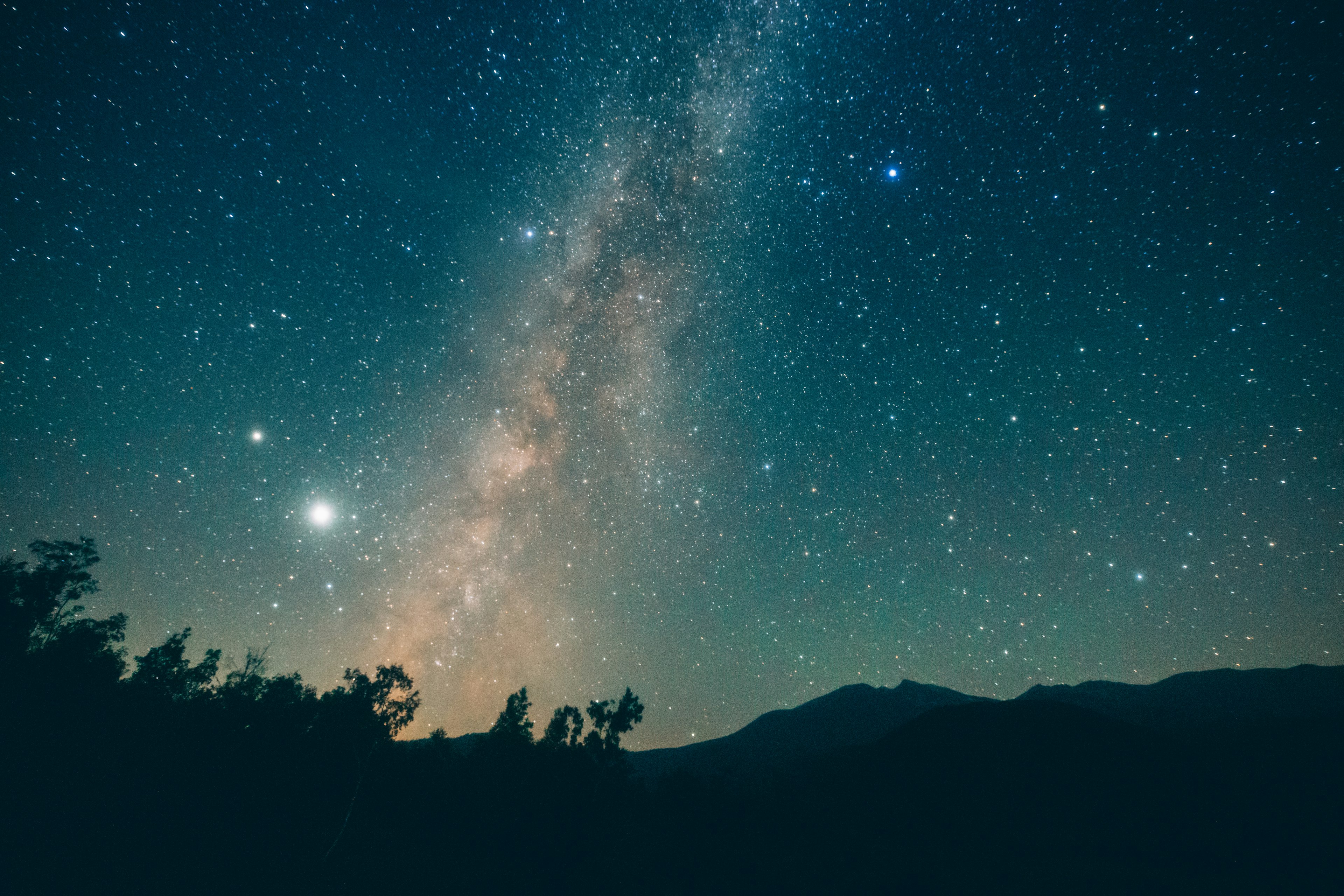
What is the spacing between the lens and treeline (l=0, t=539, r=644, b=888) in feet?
61.2

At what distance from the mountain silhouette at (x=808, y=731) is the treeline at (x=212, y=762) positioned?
137ft

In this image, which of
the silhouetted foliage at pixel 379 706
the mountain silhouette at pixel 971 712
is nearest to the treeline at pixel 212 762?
the silhouetted foliage at pixel 379 706

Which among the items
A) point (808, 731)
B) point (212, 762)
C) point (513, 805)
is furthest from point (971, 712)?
point (212, 762)

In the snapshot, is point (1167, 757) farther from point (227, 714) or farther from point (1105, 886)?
point (227, 714)

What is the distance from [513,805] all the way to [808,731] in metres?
62.3

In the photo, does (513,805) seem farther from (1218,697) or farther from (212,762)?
(1218,697)

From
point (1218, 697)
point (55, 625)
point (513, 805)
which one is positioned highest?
point (55, 625)

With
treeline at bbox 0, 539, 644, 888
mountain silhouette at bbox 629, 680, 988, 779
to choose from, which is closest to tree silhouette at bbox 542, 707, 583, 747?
treeline at bbox 0, 539, 644, 888

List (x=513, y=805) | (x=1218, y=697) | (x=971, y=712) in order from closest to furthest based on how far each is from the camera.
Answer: (x=513, y=805) < (x=971, y=712) < (x=1218, y=697)

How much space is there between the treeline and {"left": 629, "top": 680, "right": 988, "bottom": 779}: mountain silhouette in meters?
41.8

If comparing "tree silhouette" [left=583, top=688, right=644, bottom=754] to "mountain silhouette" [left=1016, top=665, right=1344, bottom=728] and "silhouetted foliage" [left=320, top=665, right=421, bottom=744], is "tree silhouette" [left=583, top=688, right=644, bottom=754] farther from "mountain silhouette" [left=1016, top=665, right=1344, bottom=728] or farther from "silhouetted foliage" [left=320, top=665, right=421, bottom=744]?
"mountain silhouette" [left=1016, top=665, right=1344, bottom=728]

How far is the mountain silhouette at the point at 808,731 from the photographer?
6712 centimetres

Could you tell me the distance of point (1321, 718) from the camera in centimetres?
3784

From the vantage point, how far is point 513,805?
90.6 ft
